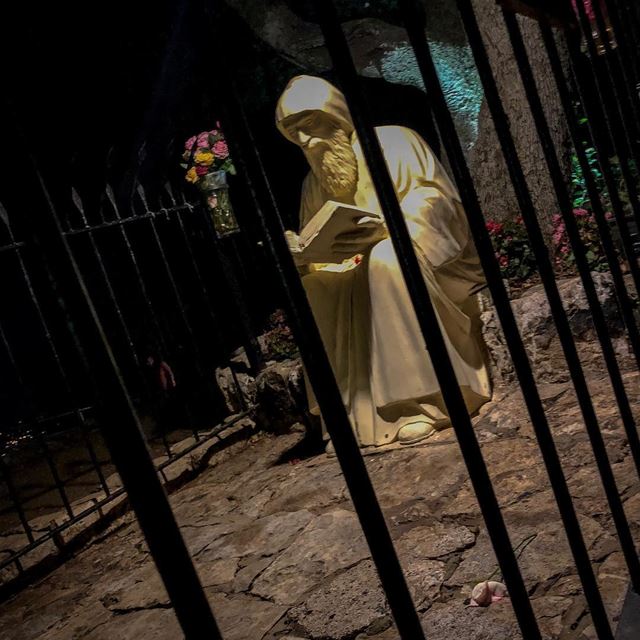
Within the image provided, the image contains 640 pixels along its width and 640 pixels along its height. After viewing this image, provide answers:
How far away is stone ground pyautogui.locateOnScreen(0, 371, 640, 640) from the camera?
2062 millimetres

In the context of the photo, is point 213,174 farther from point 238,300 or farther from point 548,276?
point 548,276

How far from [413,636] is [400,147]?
12.1 ft

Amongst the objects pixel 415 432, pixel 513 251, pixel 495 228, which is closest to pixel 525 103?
pixel 495 228

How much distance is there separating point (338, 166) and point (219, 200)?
1.23 metres

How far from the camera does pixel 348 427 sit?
65 centimetres

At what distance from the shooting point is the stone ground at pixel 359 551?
2.06 metres

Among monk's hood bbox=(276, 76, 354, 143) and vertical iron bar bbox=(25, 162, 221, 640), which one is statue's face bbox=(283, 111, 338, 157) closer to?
monk's hood bbox=(276, 76, 354, 143)

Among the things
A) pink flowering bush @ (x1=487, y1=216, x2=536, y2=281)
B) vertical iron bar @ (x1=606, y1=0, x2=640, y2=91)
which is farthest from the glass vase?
vertical iron bar @ (x1=606, y1=0, x2=640, y2=91)

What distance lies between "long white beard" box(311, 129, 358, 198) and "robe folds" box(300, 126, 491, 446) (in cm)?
9

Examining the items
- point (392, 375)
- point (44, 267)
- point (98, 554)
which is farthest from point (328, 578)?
point (44, 267)

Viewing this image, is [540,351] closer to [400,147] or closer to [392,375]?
[392,375]

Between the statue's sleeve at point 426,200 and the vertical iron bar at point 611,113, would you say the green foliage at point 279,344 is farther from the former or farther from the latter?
the vertical iron bar at point 611,113

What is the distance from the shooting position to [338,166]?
3.95m

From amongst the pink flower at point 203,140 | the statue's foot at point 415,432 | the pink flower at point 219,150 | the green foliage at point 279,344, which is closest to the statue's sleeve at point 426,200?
the statue's foot at point 415,432
